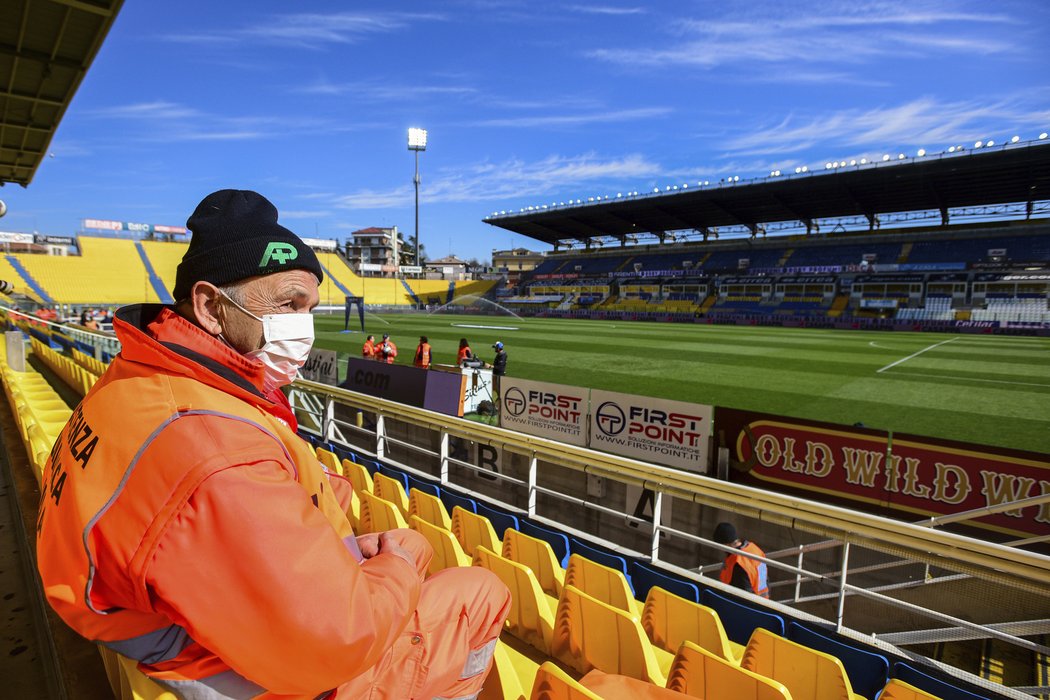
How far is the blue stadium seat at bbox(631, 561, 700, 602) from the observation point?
10.3 feet

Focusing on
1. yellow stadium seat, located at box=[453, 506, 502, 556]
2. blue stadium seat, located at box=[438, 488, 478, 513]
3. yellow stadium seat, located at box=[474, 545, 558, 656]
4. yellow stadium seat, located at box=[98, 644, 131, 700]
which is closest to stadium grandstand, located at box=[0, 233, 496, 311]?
blue stadium seat, located at box=[438, 488, 478, 513]

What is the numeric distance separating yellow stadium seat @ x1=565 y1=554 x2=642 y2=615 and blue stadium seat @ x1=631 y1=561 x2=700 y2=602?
1.81 ft

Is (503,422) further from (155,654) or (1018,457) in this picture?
(155,654)

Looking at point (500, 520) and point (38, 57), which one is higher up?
point (38, 57)

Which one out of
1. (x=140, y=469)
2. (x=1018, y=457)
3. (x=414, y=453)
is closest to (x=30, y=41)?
(x=414, y=453)

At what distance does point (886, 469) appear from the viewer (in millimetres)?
5383

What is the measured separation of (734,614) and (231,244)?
3.19m

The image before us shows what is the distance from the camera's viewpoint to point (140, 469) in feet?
2.85

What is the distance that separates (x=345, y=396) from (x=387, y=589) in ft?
18.2

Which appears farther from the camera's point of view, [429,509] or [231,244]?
[429,509]

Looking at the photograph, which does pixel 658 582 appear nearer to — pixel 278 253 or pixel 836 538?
pixel 836 538

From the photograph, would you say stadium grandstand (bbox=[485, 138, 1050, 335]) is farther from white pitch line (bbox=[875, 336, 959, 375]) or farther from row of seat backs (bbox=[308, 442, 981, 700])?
row of seat backs (bbox=[308, 442, 981, 700])

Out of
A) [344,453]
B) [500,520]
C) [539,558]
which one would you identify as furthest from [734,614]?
[344,453]

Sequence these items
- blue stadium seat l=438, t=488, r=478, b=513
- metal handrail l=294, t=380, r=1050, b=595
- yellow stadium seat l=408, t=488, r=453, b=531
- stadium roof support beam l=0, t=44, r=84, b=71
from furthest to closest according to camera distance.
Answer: stadium roof support beam l=0, t=44, r=84, b=71, blue stadium seat l=438, t=488, r=478, b=513, yellow stadium seat l=408, t=488, r=453, b=531, metal handrail l=294, t=380, r=1050, b=595
